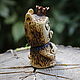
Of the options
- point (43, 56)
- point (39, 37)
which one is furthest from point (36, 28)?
point (43, 56)

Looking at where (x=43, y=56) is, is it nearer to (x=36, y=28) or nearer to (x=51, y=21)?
(x=36, y=28)

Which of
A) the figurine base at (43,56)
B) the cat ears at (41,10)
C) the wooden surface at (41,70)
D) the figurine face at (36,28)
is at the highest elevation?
the cat ears at (41,10)

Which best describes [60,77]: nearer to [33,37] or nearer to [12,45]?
[33,37]

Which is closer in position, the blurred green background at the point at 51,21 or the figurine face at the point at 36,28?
the figurine face at the point at 36,28

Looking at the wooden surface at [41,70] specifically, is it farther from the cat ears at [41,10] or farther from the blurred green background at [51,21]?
the blurred green background at [51,21]

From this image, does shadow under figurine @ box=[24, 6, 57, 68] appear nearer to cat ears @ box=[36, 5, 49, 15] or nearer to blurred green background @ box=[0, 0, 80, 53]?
cat ears @ box=[36, 5, 49, 15]

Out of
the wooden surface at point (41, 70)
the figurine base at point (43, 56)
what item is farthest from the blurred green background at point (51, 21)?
the figurine base at point (43, 56)

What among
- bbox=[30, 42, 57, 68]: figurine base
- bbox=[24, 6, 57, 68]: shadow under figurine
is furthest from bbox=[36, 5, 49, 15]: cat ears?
bbox=[30, 42, 57, 68]: figurine base
